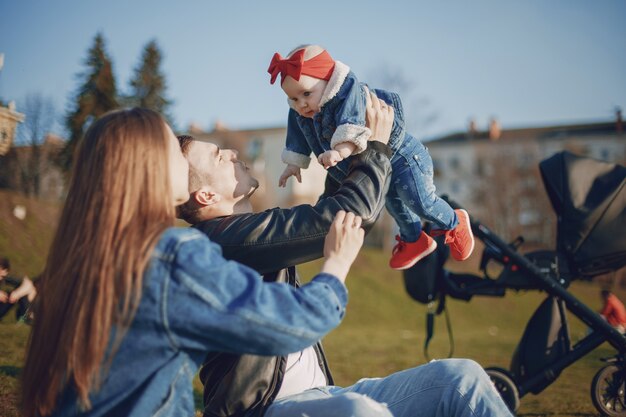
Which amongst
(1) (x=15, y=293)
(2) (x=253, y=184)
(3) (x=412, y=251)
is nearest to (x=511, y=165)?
(1) (x=15, y=293)

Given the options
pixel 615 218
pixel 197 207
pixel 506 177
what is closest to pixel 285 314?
pixel 197 207

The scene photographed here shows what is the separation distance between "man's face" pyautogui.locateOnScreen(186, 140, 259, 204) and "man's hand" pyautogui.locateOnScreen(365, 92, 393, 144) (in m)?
0.65

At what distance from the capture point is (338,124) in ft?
9.27

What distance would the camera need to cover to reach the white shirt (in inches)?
87.6

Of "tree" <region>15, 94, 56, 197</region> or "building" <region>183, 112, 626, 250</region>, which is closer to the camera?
"tree" <region>15, 94, 56, 197</region>

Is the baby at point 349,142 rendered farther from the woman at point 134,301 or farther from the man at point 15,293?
the man at point 15,293

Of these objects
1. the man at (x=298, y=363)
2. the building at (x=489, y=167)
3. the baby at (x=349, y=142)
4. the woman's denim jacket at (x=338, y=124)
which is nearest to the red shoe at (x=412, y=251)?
the baby at (x=349, y=142)

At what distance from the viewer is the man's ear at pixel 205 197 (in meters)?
2.56

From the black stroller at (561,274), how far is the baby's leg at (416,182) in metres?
1.35

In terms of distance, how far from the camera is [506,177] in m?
46.3

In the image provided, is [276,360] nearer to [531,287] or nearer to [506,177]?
[531,287]

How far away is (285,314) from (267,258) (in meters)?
0.64

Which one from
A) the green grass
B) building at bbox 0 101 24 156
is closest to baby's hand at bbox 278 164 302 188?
the green grass

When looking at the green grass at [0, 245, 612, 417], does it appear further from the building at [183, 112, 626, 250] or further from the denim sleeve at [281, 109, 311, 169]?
the building at [183, 112, 626, 250]
